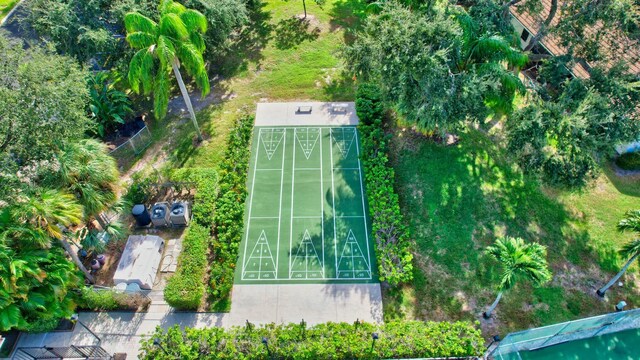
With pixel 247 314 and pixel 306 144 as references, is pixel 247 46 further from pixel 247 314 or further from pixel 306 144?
pixel 247 314

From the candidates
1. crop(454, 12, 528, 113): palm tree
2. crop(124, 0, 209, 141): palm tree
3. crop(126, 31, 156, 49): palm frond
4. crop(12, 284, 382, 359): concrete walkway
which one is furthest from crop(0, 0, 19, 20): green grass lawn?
crop(454, 12, 528, 113): palm tree

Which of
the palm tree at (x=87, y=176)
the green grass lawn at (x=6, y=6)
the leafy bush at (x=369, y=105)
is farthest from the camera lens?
the green grass lawn at (x=6, y=6)

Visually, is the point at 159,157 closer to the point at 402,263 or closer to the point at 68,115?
the point at 68,115

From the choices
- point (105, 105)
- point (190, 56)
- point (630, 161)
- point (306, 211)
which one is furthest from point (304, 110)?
point (630, 161)

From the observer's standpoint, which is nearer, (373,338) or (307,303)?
(373,338)

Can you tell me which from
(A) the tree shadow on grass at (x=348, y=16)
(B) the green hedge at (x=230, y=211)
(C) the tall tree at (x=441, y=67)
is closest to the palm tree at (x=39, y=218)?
(B) the green hedge at (x=230, y=211)

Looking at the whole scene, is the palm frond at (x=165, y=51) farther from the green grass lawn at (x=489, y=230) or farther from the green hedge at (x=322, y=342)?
the green grass lawn at (x=489, y=230)

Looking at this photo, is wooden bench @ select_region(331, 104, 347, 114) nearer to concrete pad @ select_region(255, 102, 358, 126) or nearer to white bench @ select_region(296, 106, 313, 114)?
concrete pad @ select_region(255, 102, 358, 126)

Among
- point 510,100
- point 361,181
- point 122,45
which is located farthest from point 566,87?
point 122,45
